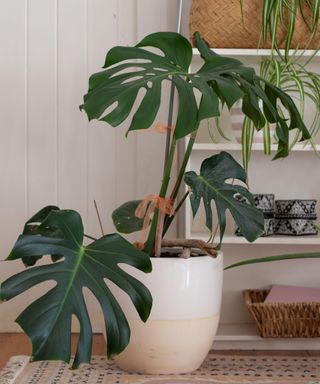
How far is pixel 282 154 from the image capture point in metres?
2.01

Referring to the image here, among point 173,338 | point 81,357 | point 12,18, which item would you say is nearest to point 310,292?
point 173,338

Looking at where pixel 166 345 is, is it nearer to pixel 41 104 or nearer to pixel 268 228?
pixel 268 228

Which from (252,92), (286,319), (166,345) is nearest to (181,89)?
(252,92)

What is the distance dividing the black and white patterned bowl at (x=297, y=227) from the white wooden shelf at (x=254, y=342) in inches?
12.6

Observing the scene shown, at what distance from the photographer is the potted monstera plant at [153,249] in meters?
1.52

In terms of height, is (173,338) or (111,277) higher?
(111,277)

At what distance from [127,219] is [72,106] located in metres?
0.68

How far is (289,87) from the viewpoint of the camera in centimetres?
241

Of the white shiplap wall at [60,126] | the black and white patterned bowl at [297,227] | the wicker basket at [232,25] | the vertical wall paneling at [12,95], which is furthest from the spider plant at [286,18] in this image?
the vertical wall paneling at [12,95]

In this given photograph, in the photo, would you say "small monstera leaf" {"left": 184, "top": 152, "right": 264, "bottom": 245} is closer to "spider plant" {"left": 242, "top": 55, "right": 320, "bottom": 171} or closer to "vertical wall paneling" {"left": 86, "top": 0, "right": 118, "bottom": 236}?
"spider plant" {"left": 242, "top": 55, "right": 320, "bottom": 171}

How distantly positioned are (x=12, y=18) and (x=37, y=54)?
0.47 feet

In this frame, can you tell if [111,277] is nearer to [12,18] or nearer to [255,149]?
[255,149]

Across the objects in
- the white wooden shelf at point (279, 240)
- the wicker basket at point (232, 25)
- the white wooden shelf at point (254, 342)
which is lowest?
the white wooden shelf at point (254, 342)

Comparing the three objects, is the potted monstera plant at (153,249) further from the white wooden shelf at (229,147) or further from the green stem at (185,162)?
the white wooden shelf at (229,147)
